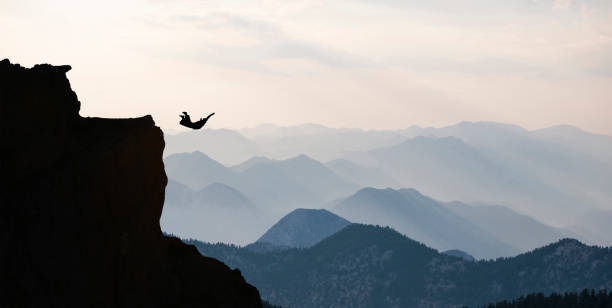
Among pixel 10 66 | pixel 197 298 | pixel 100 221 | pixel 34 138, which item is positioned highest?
pixel 10 66

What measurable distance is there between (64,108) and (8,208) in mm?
5086

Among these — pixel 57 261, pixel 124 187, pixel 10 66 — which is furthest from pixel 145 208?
pixel 10 66

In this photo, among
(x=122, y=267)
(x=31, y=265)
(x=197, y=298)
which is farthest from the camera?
(x=197, y=298)

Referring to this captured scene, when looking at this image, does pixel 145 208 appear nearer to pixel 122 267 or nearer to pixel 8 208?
pixel 122 267

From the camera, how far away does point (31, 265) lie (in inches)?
1484

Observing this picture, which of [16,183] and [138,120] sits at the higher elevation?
[138,120]

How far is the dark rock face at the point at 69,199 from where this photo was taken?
37.8 meters

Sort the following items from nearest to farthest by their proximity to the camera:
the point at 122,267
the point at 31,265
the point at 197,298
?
the point at 31,265 < the point at 122,267 < the point at 197,298

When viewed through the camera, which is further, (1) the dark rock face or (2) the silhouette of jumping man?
(2) the silhouette of jumping man

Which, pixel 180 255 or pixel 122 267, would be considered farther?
pixel 180 255

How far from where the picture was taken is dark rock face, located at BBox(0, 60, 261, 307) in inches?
1487

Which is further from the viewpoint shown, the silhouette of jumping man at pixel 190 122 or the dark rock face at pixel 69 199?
the silhouette of jumping man at pixel 190 122

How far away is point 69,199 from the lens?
38344mm

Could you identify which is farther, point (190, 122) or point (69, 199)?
point (190, 122)
